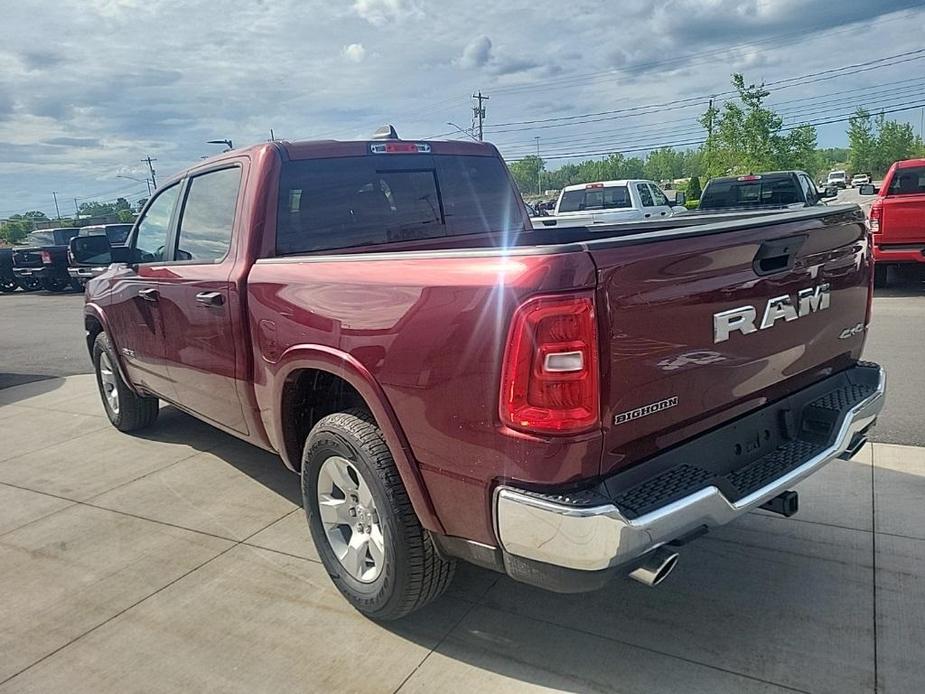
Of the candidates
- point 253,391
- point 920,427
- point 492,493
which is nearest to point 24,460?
point 253,391

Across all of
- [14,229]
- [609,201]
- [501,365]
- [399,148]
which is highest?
[14,229]

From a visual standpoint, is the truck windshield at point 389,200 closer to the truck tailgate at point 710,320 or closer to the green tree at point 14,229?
the truck tailgate at point 710,320

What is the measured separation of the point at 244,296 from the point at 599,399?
1938 millimetres

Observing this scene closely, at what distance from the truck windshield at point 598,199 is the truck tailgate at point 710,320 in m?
13.8

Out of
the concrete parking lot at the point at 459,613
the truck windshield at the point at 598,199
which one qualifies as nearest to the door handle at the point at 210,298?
the concrete parking lot at the point at 459,613

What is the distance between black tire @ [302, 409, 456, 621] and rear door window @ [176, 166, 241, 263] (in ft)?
4.28

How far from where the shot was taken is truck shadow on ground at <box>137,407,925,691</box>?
8.59 ft

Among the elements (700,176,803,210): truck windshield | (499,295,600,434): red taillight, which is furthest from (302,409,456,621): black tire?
(700,176,803,210): truck windshield

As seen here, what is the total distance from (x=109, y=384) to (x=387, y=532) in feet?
13.4

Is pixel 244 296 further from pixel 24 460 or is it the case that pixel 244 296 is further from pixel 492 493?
pixel 24 460

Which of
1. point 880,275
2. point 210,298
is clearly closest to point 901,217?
point 880,275

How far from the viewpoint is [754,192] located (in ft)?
45.4

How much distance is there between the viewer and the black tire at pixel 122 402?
5.46 m

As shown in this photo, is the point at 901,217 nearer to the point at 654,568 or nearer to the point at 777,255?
the point at 777,255
